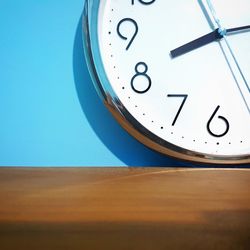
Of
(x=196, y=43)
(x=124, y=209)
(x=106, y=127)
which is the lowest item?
(x=124, y=209)

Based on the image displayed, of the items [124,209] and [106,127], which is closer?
[124,209]

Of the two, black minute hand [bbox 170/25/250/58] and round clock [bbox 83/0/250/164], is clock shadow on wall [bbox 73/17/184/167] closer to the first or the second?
round clock [bbox 83/0/250/164]

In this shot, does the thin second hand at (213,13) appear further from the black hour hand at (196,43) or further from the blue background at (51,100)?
the blue background at (51,100)

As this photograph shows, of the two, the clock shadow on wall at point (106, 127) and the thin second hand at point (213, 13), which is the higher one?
the thin second hand at point (213, 13)

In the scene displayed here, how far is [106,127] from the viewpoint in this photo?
0.72m

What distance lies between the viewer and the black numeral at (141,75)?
662mm

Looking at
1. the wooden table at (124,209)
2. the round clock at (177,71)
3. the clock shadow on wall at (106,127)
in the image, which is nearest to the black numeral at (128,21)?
the round clock at (177,71)

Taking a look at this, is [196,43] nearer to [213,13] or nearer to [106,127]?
[213,13]

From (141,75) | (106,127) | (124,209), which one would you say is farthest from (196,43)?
(124,209)

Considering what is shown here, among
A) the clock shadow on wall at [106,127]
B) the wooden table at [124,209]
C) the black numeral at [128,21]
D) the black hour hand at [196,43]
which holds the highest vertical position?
the black numeral at [128,21]

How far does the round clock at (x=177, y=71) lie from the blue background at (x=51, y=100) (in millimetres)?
81

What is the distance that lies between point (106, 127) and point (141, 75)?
130 millimetres

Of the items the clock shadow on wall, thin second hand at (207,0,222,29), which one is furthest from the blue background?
thin second hand at (207,0,222,29)

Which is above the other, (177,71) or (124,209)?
(177,71)
